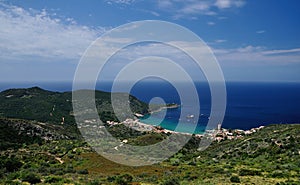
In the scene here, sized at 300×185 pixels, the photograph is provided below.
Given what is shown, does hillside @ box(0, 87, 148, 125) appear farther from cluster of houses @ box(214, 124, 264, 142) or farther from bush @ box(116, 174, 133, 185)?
bush @ box(116, 174, 133, 185)

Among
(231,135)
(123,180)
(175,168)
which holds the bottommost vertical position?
(231,135)

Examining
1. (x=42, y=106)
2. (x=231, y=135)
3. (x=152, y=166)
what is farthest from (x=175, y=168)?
(x=42, y=106)

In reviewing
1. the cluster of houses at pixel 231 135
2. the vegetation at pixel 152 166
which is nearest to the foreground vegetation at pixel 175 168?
the vegetation at pixel 152 166

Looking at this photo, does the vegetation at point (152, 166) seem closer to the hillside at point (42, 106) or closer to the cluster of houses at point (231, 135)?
the cluster of houses at point (231, 135)

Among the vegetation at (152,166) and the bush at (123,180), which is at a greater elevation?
the bush at (123,180)

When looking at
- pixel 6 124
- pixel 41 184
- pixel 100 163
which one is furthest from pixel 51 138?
pixel 41 184

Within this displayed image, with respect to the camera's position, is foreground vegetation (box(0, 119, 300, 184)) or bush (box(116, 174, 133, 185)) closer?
bush (box(116, 174, 133, 185))

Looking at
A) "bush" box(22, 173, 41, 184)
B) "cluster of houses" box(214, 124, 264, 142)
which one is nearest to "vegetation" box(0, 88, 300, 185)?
"bush" box(22, 173, 41, 184)

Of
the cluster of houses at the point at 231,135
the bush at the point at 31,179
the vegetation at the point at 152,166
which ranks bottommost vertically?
the cluster of houses at the point at 231,135

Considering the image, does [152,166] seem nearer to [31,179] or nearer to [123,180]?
[123,180]

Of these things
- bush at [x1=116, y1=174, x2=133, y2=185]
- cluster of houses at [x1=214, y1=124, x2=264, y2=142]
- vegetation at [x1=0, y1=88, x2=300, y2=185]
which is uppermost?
bush at [x1=116, y1=174, x2=133, y2=185]

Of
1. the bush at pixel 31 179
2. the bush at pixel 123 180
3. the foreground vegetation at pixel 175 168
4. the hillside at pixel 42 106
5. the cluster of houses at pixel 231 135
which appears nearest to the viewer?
the bush at pixel 31 179
